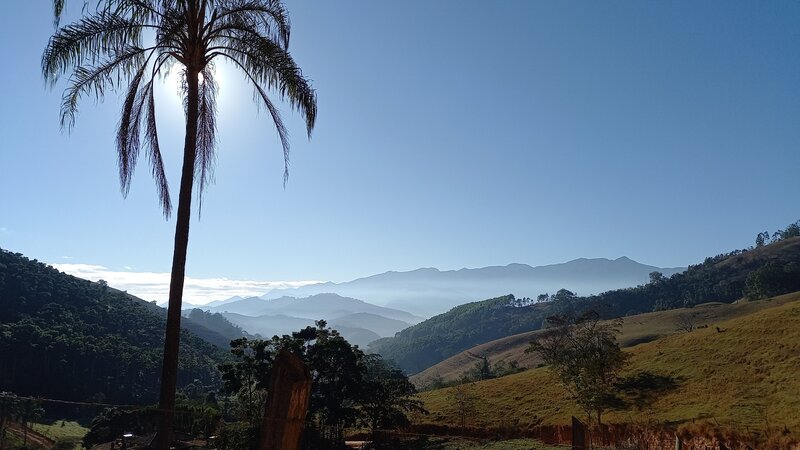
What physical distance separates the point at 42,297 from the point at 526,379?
96.2 metres

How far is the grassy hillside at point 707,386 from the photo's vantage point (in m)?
34.0

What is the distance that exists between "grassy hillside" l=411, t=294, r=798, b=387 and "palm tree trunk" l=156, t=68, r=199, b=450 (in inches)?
3235

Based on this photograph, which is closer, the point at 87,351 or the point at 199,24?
the point at 199,24

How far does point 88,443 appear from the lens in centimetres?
5128

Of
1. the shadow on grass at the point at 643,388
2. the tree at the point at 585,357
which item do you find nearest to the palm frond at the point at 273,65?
the tree at the point at 585,357

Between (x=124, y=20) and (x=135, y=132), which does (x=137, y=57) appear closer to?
(x=124, y=20)

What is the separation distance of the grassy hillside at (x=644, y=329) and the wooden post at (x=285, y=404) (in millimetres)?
85864

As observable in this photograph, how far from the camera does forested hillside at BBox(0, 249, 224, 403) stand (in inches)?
3322

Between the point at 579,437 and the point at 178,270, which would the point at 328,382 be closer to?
the point at 178,270

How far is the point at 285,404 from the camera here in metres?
4.18

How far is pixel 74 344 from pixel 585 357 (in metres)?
82.9

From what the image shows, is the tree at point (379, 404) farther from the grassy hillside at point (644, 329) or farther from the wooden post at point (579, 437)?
the grassy hillside at point (644, 329)

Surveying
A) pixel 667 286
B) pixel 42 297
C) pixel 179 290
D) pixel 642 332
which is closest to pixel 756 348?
pixel 179 290

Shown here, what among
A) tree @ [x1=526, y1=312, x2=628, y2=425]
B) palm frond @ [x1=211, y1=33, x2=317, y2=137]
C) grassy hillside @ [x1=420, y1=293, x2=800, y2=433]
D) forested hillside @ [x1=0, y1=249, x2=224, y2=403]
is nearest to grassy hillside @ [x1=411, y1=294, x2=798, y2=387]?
grassy hillside @ [x1=420, y1=293, x2=800, y2=433]
